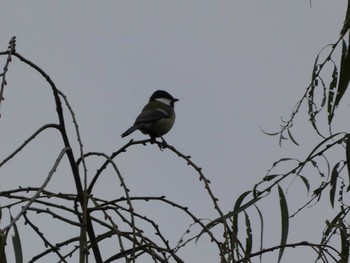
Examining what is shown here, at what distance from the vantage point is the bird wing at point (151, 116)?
6254 millimetres

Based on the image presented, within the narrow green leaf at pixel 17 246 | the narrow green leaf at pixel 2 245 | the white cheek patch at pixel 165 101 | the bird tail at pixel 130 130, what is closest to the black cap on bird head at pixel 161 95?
the white cheek patch at pixel 165 101

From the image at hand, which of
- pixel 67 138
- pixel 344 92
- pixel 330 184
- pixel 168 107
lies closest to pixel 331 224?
pixel 330 184

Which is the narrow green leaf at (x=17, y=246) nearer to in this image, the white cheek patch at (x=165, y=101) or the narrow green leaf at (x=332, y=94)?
the narrow green leaf at (x=332, y=94)

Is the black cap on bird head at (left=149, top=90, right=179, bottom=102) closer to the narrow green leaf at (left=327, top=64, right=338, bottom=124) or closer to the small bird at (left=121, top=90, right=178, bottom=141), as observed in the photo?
the small bird at (left=121, top=90, right=178, bottom=141)

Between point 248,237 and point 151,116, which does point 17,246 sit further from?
point 151,116

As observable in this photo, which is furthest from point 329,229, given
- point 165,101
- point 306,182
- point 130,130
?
point 165,101

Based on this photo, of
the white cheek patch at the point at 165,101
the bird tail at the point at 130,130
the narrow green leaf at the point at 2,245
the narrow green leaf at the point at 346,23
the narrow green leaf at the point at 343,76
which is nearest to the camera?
the narrow green leaf at the point at 2,245

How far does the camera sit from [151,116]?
6.30 meters

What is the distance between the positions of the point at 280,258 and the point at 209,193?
388mm

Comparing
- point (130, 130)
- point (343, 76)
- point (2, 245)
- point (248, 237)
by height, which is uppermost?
point (130, 130)

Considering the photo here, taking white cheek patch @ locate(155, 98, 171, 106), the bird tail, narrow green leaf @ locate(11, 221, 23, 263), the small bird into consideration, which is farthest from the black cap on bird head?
narrow green leaf @ locate(11, 221, 23, 263)

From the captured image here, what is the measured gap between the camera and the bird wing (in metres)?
6.25

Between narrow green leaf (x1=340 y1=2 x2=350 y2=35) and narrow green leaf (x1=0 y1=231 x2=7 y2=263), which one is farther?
narrow green leaf (x1=340 y1=2 x2=350 y2=35)

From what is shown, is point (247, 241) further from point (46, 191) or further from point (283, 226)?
A: point (46, 191)
